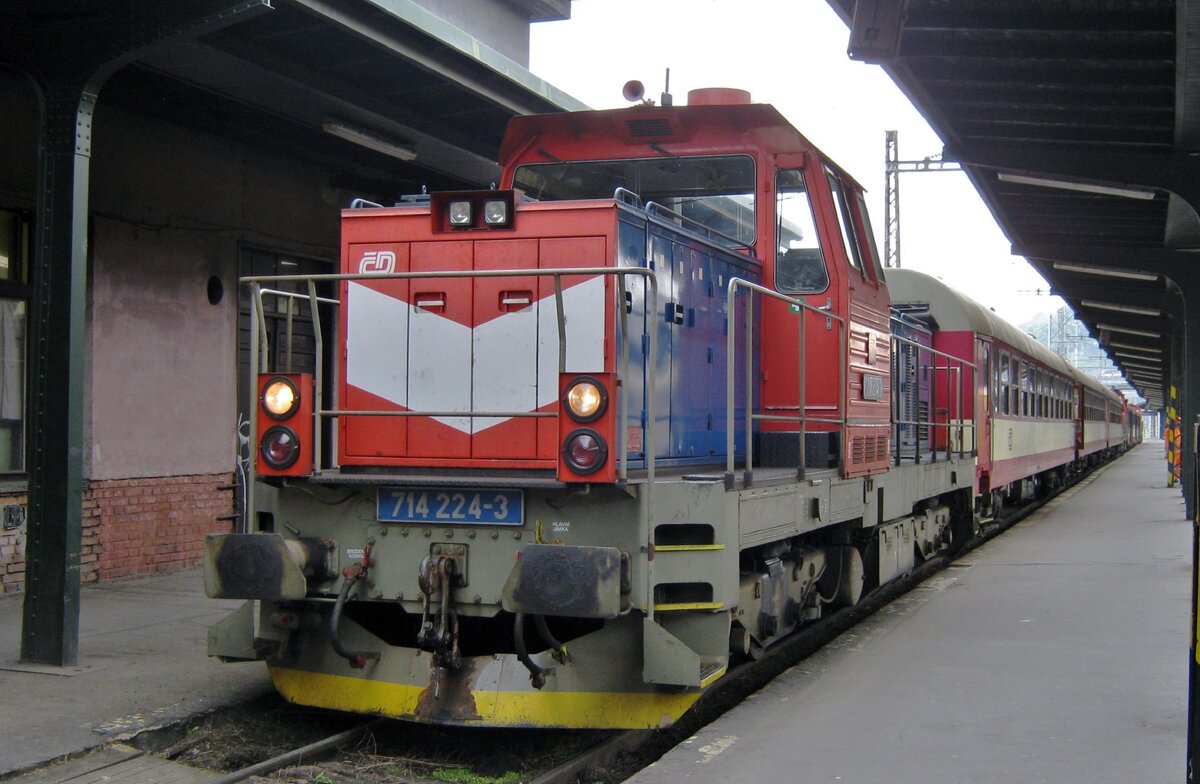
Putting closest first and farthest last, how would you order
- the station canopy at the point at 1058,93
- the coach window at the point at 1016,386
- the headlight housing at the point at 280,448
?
the headlight housing at the point at 280,448
the station canopy at the point at 1058,93
the coach window at the point at 1016,386

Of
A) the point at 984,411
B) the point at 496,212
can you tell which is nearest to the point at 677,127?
the point at 496,212

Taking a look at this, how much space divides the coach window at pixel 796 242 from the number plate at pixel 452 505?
2578 mm

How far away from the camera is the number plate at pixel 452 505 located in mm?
5133

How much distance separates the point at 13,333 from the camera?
884 centimetres

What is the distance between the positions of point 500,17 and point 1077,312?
18730 millimetres

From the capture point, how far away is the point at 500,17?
56.3ft

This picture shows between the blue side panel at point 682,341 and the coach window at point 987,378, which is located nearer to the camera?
the blue side panel at point 682,341

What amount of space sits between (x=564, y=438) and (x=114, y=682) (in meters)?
3.03

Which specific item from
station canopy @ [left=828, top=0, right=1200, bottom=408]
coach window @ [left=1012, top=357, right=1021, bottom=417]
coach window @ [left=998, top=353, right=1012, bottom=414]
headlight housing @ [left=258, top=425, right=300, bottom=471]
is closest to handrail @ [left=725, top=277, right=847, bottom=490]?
headlight housing @ [left=258, top=425, right=300, bottom=471]

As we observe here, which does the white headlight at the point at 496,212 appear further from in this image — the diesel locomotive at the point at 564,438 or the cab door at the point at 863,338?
the cab door at the point at 863,338

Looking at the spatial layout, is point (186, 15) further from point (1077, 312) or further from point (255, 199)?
point (1077, 312)

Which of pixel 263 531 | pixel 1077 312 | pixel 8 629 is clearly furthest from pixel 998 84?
pixel 1077 312

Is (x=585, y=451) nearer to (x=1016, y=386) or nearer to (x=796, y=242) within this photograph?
(x=796, y=242)

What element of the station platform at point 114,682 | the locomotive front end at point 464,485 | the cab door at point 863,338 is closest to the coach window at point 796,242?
the cab door at point 863,338
